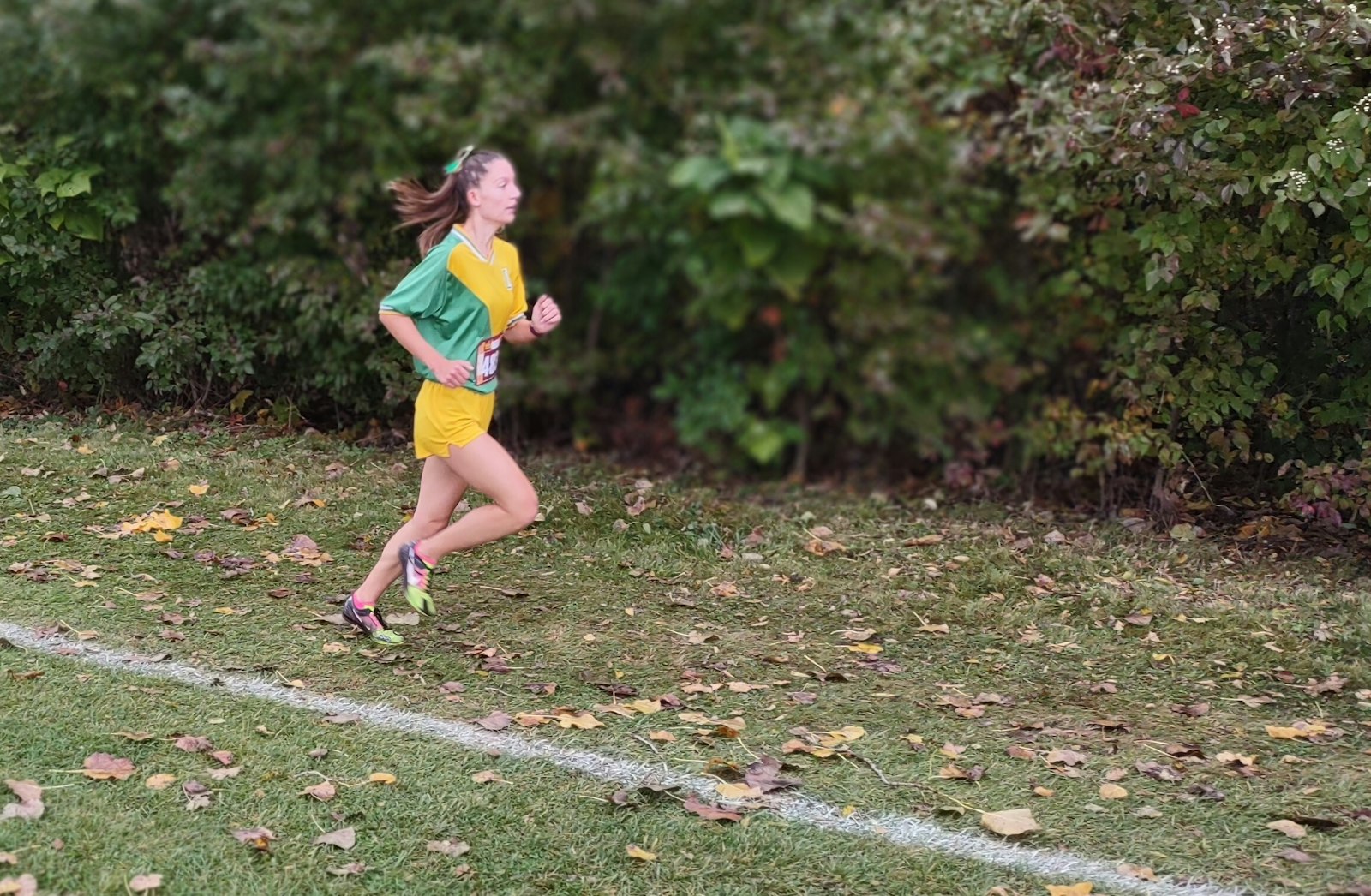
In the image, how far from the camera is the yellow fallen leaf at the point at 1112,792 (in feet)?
12.4

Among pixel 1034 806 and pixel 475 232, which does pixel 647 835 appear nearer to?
pixel 1034 806

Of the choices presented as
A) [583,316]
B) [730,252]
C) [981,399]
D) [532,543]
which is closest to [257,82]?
[583,316]

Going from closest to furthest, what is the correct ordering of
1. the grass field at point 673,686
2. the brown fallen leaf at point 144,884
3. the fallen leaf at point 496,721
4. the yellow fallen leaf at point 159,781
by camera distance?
the brown fallen leaf at point 144,884 → the grass field at point 673,686 → the yellow fallen leaf at point 159,781 → the fallen leaf at point 496,721

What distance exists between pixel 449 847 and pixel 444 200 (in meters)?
2.19

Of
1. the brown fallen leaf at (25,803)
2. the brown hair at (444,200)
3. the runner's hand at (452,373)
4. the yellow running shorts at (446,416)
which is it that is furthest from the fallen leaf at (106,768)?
the brown hair at (444,200)

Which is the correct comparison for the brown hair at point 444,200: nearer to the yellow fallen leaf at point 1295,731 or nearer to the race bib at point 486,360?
the race bib at point 486,360

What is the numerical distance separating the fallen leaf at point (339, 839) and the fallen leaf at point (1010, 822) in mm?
1624

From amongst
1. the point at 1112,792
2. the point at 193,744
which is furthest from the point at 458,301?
the point at 1112,792

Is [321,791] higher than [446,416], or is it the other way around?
[446,416]

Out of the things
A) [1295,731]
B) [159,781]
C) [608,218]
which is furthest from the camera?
[608,218]

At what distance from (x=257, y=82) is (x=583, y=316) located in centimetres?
257

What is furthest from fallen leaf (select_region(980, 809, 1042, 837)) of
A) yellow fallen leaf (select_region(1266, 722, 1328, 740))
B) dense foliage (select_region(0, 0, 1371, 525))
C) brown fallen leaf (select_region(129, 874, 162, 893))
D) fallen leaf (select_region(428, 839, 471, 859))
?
dense foliage (select_region(0, 0, 1371, 525))

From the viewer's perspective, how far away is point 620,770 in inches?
152

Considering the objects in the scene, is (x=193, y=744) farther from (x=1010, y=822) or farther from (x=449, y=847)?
(x=1010, y=822)
